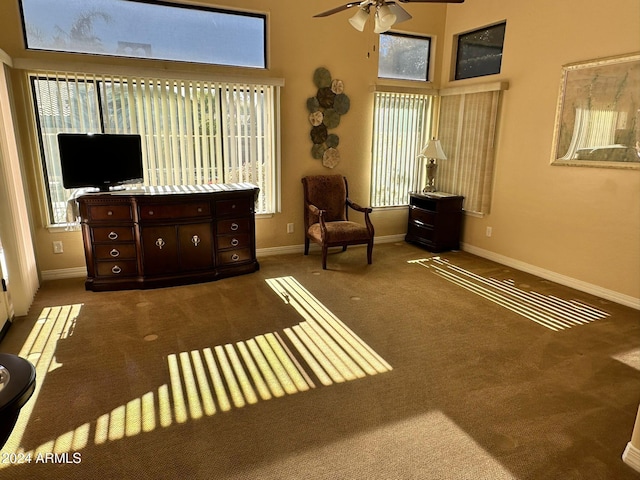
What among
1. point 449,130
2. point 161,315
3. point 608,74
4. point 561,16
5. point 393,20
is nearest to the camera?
point 393,20

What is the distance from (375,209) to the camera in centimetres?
562

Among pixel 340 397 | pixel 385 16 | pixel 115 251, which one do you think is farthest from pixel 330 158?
pixel 340 397

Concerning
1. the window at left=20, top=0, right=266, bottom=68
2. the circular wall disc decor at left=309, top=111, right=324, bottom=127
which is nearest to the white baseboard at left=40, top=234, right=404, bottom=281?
the circular wall disc decor at left=309, top=111, right=324, bottom=127

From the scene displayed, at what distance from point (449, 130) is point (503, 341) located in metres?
3.29

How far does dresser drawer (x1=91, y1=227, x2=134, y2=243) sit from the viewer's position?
3.74 meters

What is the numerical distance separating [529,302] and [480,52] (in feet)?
10.3

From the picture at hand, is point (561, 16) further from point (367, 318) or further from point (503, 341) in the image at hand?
point (367, 318)

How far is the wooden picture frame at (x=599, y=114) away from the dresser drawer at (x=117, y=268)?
171 inches

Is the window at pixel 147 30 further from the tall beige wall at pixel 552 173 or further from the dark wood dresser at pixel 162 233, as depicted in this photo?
the tall beige wall at pixel 552 173

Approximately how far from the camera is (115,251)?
382 centimetres

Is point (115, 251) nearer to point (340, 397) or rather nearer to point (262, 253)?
point (262, 253)

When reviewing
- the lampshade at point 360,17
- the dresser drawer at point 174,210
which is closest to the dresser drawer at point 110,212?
the dresser drawer at point 174,210

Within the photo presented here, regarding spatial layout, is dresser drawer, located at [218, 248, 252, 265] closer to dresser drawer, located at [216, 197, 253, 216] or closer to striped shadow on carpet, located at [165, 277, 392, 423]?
dresser drawer, located at [216, 197, 253, 216]

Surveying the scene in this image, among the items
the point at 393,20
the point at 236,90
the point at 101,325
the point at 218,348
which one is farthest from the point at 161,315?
the point at 393,20
